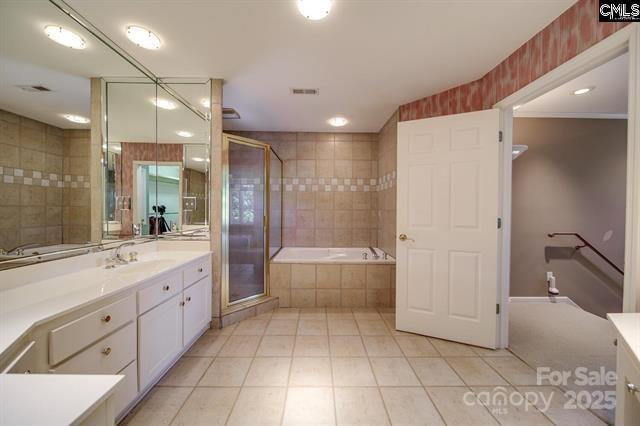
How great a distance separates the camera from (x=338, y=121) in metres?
3.50

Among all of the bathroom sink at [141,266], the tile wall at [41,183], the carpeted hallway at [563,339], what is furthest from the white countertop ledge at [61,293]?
the carpeted hallway at [563,339]

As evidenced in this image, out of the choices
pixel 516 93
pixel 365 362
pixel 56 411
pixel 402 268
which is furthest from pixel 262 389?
pixel 516 93

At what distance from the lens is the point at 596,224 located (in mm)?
3100

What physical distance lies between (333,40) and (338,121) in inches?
67.1

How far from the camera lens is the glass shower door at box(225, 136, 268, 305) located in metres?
2.68

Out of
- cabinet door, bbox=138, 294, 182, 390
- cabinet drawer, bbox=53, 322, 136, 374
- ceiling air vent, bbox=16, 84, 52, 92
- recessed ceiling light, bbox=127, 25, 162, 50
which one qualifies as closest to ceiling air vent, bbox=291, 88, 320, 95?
recessed ceiling light, bbox=127, 25, 162, 50

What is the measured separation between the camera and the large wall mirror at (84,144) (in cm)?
129

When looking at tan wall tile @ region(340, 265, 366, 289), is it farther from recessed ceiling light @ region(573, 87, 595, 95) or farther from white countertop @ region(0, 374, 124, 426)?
recessed ceiling light @ region(573, 87, 595, 95)

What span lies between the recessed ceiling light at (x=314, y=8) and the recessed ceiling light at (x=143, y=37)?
3.58 ft

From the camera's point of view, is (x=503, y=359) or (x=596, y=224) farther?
(x=596, y=224)

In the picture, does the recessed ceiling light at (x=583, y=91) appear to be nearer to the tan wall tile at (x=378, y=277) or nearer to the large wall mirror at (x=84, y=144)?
the tan wall tile at (x=378, y=277)

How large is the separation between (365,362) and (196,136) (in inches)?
102

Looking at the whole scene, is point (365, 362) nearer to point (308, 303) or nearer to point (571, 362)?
point (308, 303)

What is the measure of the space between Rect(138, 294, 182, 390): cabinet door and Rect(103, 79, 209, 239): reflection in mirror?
2.45 feet
